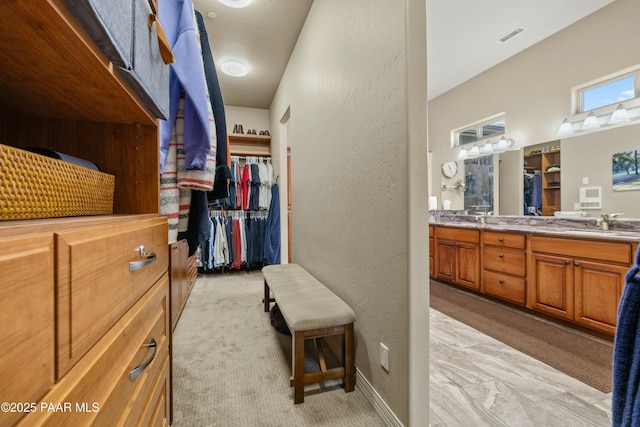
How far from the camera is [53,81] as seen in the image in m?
0.61

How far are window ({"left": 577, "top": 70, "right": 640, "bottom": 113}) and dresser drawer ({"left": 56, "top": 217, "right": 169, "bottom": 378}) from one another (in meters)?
4.02

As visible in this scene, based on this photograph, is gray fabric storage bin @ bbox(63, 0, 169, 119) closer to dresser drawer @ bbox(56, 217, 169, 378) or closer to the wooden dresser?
the wooden dresser

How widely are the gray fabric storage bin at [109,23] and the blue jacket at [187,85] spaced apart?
0.51m

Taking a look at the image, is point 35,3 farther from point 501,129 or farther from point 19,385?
point 501,129

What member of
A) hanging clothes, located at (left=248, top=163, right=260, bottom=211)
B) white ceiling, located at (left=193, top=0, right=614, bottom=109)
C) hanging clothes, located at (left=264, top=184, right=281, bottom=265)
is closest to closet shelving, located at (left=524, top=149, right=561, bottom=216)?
white ceiling, located at (left=193, top=0, right=614, bottom=109)

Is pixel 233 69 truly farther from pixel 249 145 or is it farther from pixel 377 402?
pixel 377 402

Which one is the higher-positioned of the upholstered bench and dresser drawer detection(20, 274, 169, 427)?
dresser drawer detection(20, 274, 169, 427)

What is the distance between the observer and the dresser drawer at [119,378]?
0.39 m

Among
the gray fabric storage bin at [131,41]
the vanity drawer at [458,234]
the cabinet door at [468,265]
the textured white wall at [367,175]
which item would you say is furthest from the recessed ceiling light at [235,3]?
the cabinet door at [468,265]

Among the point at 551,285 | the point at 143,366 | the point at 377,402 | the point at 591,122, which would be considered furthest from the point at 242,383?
the point at 591,122

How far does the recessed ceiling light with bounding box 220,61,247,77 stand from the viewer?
3361mm

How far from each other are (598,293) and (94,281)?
10.0ft

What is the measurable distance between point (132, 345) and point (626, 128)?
3992 millimetres

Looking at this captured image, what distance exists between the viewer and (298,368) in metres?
1.44
